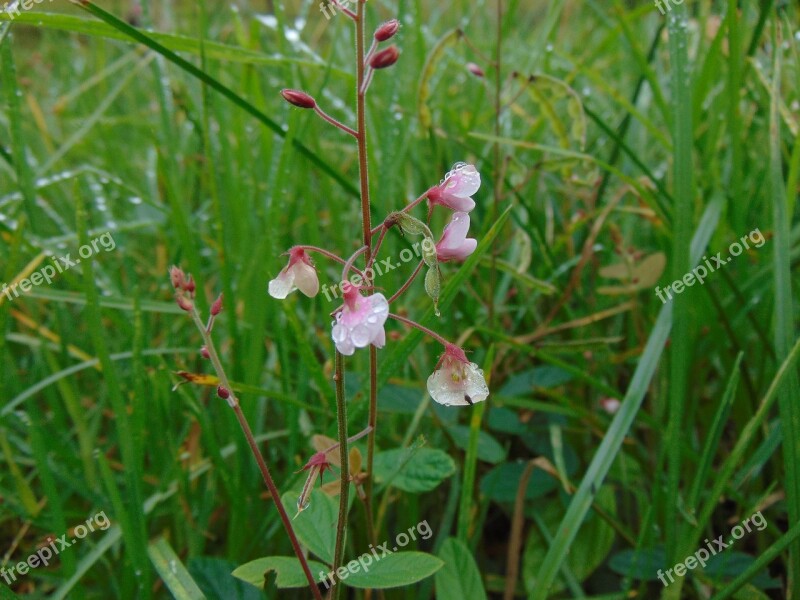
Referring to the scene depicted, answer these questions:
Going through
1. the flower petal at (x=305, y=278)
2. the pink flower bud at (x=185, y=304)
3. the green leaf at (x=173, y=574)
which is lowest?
the green leaf at (x=173, y=574)

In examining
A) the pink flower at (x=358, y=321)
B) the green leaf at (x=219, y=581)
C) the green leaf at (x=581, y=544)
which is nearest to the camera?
the pink flower at (x=358, y=321)

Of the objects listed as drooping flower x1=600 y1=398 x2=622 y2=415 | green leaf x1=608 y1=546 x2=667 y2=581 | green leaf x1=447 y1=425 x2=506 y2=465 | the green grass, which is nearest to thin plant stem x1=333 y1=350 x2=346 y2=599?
the green grass

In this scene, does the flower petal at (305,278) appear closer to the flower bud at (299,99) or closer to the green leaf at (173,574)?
the flower bud at (299,99)

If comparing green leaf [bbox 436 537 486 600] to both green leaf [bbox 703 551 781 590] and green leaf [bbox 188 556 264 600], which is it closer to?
green leaf [bbox 188 556 264 600]

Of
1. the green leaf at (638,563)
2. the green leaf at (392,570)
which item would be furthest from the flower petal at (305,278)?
the green leaf at (638,563)

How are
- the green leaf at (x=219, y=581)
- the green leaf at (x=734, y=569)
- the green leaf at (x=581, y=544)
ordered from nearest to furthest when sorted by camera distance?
the green leaf at (x=219, y=581) → the green leaf at (x=734, y=569) → the green leaf at (x=581, y=544)

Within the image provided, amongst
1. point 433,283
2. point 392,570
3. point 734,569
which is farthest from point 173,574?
point 734,569
